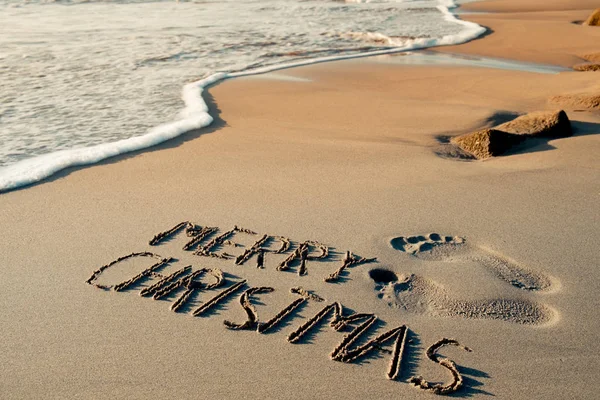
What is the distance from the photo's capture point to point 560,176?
4.02 meters

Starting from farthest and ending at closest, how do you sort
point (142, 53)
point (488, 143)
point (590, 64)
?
point (142, 53) < point (590, 64) < point (488, 143)

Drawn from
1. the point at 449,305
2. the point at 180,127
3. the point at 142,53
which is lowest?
the point at 449,305

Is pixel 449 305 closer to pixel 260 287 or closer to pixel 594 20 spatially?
pixel 260 287

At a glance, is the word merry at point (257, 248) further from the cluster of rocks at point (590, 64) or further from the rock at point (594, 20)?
the rock at point (594, 20)

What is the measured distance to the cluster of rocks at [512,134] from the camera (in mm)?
4445

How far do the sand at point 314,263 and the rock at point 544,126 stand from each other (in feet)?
0.47

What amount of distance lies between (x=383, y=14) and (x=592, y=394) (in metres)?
12.6

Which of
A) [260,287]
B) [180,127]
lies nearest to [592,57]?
[180,127]

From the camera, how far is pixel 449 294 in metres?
2.77

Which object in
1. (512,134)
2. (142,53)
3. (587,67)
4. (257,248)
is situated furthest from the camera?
(142,53)

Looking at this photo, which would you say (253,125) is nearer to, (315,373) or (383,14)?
(315,373)

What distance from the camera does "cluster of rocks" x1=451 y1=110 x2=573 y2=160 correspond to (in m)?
4.45

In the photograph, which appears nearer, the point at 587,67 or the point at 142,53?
the point at 587,67

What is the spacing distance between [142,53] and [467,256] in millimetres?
6556
